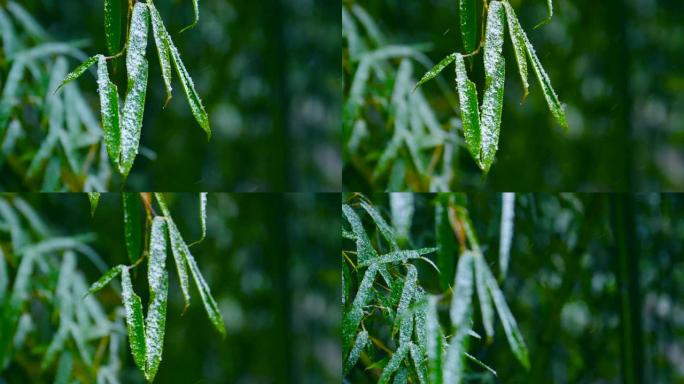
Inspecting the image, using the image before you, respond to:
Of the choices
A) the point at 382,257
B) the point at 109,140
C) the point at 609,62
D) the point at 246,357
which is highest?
the point at 609,62


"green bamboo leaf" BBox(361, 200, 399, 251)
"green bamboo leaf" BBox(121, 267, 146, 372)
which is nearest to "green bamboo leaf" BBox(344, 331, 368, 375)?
"green bamboo leaf" BBox(361, 200, 399, 251)

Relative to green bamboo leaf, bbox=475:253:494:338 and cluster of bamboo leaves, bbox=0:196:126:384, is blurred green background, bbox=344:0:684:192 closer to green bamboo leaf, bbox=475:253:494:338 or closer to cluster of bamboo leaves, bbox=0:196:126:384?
green bamboo leaf, bbox=475:253:494:338

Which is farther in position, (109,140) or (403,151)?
(403,151)

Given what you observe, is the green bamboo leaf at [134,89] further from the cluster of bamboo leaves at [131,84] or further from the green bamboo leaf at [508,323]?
the green bamboo leaf at [508,323]

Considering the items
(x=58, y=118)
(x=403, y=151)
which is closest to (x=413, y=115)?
(x=403, y=151)

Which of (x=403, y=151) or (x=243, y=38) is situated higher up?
(x=243, y=38)

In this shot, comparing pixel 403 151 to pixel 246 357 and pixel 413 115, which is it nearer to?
pixel 413 115
